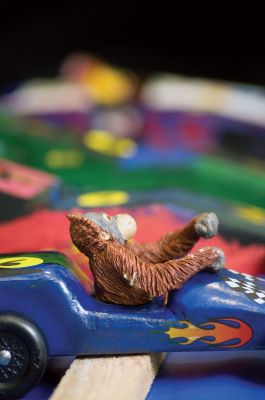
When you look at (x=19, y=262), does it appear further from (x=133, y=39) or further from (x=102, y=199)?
(x=133, y=39)

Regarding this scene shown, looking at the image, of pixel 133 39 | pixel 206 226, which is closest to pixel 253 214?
pixel 206 226

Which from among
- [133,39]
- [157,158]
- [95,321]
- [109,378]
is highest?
[133,39]

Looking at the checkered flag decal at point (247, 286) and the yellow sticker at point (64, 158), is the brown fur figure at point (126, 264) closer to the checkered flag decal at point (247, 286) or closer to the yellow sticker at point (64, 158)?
the checkered flag decal at point (247, 286)

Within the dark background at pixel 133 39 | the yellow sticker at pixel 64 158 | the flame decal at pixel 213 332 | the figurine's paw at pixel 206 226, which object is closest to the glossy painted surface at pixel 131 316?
the flame decal at pixel 213 332

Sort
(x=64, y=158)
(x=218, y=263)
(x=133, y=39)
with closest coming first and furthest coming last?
(x=218, y=263) < (x=64, y=158) < (x=133, y=39)

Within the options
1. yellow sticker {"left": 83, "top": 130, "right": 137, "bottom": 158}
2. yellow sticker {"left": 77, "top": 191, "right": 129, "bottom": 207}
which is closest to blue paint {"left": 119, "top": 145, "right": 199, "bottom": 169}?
yellow sticker {"left": 83, "top": 130, "right": 137, "bottom": 158}

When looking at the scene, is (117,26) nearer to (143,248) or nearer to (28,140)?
(28,140)

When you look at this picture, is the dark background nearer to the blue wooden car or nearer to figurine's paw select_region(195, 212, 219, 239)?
figurine's paw select_region(195, 212, 219, 239)
